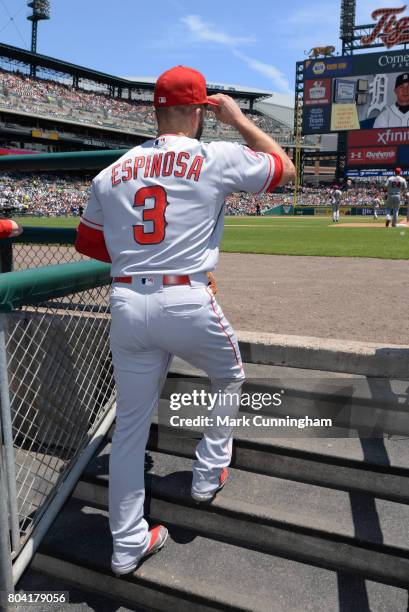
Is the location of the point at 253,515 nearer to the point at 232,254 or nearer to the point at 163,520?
the point at 163,520

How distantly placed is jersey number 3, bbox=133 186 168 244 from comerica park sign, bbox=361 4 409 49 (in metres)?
73.5

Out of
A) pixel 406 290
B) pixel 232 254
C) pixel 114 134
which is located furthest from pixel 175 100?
pixel 114 134

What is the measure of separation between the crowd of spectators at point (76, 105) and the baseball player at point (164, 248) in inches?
2267

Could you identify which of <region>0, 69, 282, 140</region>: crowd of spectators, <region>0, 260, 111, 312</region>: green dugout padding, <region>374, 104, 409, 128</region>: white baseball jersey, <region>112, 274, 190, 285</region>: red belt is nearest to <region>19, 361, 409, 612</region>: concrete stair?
<region>0, 260, 111, 312</region>: green dugout padding

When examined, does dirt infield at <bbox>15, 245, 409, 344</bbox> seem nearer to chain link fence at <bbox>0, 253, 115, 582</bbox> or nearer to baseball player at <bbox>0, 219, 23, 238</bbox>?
chain link fence at <bbox>0, 253, 115, 582</bbox>

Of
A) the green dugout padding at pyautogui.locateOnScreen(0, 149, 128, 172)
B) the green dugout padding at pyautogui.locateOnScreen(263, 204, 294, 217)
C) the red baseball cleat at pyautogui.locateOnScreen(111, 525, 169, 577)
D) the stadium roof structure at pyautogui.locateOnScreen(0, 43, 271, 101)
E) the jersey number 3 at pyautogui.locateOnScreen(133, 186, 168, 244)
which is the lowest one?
the red baseball cleat at pyautogui.locateOnScreen(111, 525, 169, 577)

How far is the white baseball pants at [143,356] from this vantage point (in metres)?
1.96

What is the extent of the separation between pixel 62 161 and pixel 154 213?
1.50 meters

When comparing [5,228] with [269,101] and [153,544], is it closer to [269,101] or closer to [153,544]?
[153,544]

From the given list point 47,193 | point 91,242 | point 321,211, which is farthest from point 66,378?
point 321,211

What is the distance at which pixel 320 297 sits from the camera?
6.70 meters

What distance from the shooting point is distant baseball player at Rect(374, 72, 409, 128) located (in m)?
54.2

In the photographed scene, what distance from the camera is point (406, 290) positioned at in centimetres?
709

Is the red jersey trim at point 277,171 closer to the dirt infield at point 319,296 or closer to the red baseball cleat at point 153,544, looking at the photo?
the red baseball cleat at point 153,544
